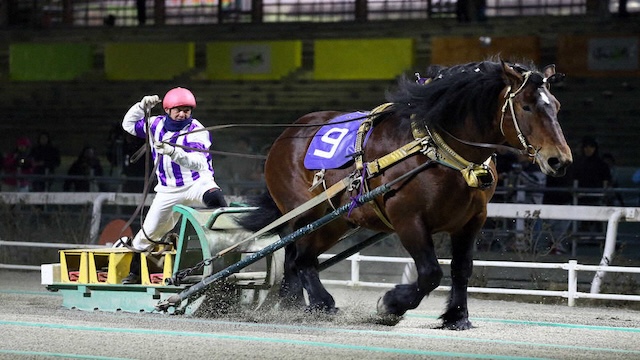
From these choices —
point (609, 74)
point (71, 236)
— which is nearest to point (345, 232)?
point (71, 236)

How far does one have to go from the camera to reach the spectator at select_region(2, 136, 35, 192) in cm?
1723

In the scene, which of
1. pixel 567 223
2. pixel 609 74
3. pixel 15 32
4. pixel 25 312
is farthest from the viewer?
pixel 15 32

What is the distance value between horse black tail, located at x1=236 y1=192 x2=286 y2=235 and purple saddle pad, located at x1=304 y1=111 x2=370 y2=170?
62 centimetres

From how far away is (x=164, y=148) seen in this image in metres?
8.58

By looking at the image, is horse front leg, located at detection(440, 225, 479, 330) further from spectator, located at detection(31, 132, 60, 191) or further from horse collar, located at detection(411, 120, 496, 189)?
spectator, located at detection(31, 132, 60, 191)

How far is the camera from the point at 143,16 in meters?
24.5

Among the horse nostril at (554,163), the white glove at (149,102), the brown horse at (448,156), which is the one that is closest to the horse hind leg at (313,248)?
the brown horse at (448,156)

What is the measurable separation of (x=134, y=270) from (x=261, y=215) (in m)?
1.13

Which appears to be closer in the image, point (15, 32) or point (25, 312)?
point (25, 312)

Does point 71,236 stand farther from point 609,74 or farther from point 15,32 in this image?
point 15,32

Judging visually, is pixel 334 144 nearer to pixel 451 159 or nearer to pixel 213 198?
pixel 213 198

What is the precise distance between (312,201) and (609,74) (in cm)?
1170

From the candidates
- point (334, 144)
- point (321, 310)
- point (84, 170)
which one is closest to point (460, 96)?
point (334, 144)

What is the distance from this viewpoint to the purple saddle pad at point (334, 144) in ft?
27.3
